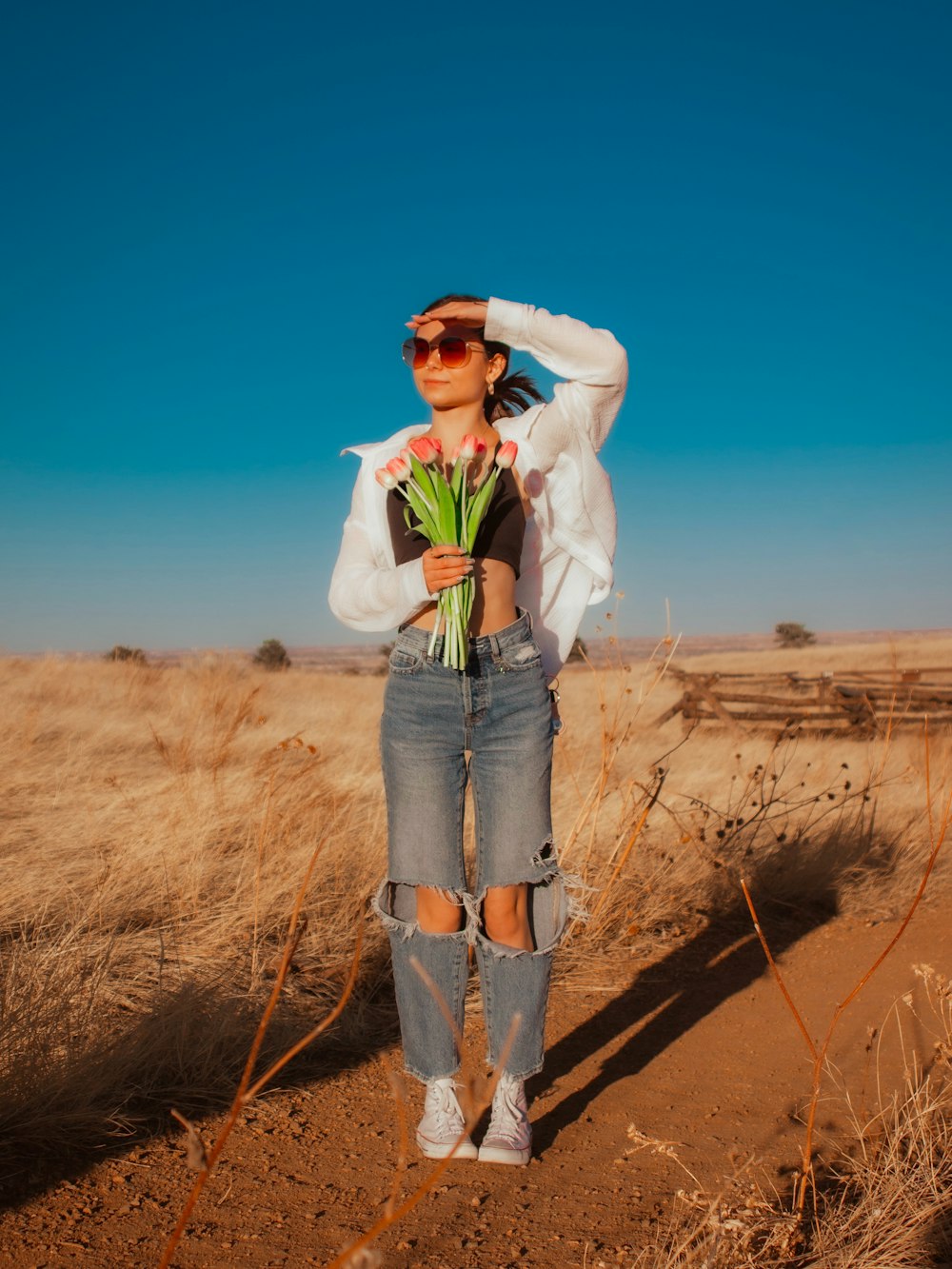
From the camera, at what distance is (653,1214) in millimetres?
2109

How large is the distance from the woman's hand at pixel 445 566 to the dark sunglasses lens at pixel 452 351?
0.55 meters

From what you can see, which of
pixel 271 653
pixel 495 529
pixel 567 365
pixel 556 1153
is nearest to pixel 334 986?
pixel 556 1153

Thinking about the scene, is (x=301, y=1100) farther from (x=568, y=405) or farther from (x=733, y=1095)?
(x=568, y=405)

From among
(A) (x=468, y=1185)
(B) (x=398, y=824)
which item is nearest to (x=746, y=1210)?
(A) (x=468, y=1185)

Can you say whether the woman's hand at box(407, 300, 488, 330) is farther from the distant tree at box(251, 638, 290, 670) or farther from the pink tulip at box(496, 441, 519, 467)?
the distant tree at box(251, 638, 290, 670)

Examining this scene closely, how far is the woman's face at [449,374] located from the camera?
252 cm

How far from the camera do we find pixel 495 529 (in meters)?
2.47

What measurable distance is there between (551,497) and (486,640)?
46cm

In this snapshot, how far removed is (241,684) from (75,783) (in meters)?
5.57

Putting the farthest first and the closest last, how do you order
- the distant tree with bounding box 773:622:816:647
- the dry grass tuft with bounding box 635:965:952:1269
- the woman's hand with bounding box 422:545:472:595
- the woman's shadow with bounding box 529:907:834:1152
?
the distant tree with bounding box 773:622:816:647 < the woman's shadow with bounding box 529:907:834:1152 < the woman's hand with bounding box 422:545:472:595 < the dry grass tuft with bounding box 635:965:952:1269

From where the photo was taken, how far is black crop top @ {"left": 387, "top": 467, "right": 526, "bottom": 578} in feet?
8.09

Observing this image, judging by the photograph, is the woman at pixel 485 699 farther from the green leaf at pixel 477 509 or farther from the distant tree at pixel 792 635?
the distant tree at pixel 792 635

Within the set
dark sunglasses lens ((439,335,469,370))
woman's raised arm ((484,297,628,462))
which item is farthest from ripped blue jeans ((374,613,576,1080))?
dark sunglasses lens ((439,335,469,370))

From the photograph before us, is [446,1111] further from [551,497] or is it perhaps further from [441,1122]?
[551,497]
